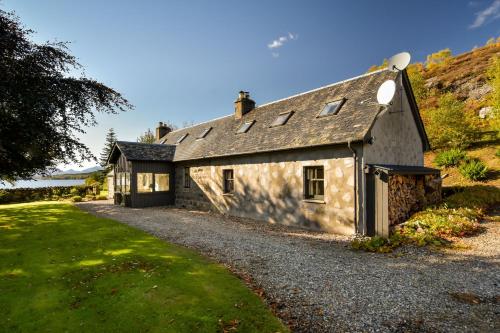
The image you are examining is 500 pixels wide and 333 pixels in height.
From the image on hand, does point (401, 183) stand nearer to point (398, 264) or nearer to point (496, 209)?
point (398, 264)

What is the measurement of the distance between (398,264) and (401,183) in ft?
16.0

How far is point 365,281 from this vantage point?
600 cm

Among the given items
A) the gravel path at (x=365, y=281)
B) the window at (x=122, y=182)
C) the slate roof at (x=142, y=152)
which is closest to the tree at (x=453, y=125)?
the gravel path at (x=365, y=281)

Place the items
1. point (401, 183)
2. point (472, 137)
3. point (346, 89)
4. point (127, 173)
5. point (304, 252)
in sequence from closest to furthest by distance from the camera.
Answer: point (304, 252)
point (401, 183)
point (346, 89)
point (127, 173)
point (472, 137)

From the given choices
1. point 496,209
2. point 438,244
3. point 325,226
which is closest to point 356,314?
point 438,244

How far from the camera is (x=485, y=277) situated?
614 centimetres

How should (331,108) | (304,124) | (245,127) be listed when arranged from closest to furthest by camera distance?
(331,108)
(304,124)
(245,127)

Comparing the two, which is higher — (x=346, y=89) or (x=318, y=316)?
(x=346, y=89)

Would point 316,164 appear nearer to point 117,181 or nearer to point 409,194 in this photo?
point 409,194

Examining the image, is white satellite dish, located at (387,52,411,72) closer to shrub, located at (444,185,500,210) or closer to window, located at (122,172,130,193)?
shrub, located at (444,185,500,210)

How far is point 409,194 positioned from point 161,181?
1689cm

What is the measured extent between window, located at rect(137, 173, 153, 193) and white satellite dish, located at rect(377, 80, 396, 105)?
16605 mm

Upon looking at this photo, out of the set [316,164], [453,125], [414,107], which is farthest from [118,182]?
[453,125]

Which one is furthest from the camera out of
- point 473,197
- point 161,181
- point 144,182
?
point 161,181
